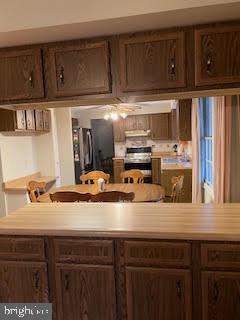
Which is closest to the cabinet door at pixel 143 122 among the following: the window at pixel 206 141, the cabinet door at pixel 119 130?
the cabinet door at pixel 119 130

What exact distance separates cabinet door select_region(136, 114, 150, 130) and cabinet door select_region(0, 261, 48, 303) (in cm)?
614

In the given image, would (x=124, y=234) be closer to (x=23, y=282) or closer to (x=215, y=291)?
(x=215, y=291)

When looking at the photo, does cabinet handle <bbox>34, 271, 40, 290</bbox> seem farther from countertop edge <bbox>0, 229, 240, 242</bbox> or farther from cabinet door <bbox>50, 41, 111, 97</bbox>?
cabinet door <bbox>50, 41, 111, 97</bbox>

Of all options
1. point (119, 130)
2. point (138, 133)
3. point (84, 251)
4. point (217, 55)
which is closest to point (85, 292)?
point (84, 251)

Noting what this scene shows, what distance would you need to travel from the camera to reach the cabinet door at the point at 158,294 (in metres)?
1.71

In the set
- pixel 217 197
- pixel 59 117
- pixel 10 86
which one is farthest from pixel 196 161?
pixel 59 117

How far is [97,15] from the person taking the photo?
1.59m

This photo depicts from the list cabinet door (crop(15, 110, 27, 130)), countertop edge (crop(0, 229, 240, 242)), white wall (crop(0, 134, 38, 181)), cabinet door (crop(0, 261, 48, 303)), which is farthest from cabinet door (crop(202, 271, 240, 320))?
white wall (crop(0, 134, 38, 181))

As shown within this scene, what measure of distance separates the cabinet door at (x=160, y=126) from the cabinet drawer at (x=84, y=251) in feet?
19.9

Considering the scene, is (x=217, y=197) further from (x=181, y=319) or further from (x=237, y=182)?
(x=181, y=319)

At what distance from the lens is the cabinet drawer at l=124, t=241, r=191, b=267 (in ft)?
5.52

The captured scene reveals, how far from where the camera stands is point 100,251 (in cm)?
180

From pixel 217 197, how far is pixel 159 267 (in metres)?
1.15

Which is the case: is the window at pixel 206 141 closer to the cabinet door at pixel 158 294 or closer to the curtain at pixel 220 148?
the curtain at pixel 220 148
